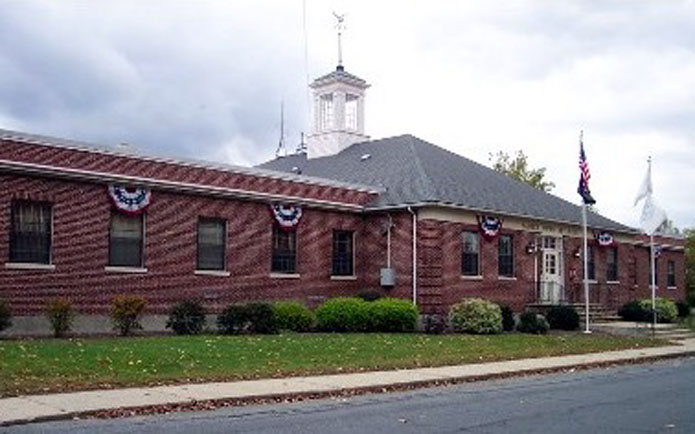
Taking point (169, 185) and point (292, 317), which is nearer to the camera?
point (169, 185)

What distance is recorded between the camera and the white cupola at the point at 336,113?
4025 cm

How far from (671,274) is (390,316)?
29.4 meters

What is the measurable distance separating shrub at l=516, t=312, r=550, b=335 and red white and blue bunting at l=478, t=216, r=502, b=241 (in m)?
3.86

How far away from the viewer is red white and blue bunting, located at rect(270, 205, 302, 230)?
28.6 metres

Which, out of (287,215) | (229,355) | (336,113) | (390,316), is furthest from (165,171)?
(336,113)

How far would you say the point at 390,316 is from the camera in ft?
88.7

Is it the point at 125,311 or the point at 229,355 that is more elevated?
the point at 125,311

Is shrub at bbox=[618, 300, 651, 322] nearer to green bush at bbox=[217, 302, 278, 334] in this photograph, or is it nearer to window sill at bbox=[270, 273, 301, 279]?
window sill at bbox=[270, 273, 301, 279]

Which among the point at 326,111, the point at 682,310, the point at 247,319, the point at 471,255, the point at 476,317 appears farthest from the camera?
the point at 682,310

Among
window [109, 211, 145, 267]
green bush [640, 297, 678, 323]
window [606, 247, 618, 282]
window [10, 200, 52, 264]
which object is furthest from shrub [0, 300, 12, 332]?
window [606, 247, 618, 282]

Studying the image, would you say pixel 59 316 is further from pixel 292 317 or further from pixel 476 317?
pixel 476 317

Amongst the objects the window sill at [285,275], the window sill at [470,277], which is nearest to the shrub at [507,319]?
the window sill at [470,277]

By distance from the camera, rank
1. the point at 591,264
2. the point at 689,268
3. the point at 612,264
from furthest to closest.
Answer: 1. the point at 689,268
2. the point at 612,264
3. the point at 591,264

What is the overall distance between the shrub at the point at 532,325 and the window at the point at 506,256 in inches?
151
